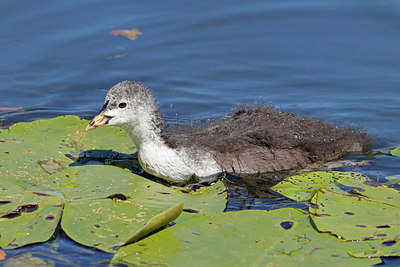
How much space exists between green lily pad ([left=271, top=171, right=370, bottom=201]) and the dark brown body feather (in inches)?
21.8

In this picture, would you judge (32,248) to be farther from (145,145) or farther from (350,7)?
(350,7)

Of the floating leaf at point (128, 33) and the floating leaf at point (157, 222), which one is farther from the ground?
the floating leaf at point (128, 33)

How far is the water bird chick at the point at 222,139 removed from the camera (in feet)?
21.5

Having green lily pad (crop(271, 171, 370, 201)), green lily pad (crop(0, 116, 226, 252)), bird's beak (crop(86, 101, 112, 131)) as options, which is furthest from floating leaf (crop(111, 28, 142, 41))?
green lily pad (crop(271, 171, 370, 201))

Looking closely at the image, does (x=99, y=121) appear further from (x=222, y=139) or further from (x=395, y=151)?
(x=395, y=151)

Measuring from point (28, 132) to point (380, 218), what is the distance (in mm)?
4126

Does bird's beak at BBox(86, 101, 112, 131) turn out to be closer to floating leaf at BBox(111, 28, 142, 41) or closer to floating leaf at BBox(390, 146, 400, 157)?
floating leaf at BBox(390, 146, 400, 157)

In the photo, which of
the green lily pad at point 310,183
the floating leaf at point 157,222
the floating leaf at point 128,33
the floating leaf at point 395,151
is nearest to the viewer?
the floating leaf at point 157,222

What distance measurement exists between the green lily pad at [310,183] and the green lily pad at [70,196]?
2.26 ft

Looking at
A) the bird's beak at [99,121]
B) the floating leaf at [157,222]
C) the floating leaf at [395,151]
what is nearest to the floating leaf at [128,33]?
the bird's beak at [99,121]

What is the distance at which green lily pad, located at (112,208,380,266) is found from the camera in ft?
15.3

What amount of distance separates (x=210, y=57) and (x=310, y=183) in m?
4.98

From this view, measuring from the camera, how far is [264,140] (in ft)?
23.3

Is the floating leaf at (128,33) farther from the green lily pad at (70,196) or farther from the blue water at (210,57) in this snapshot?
the green lily pad at (70,196)
